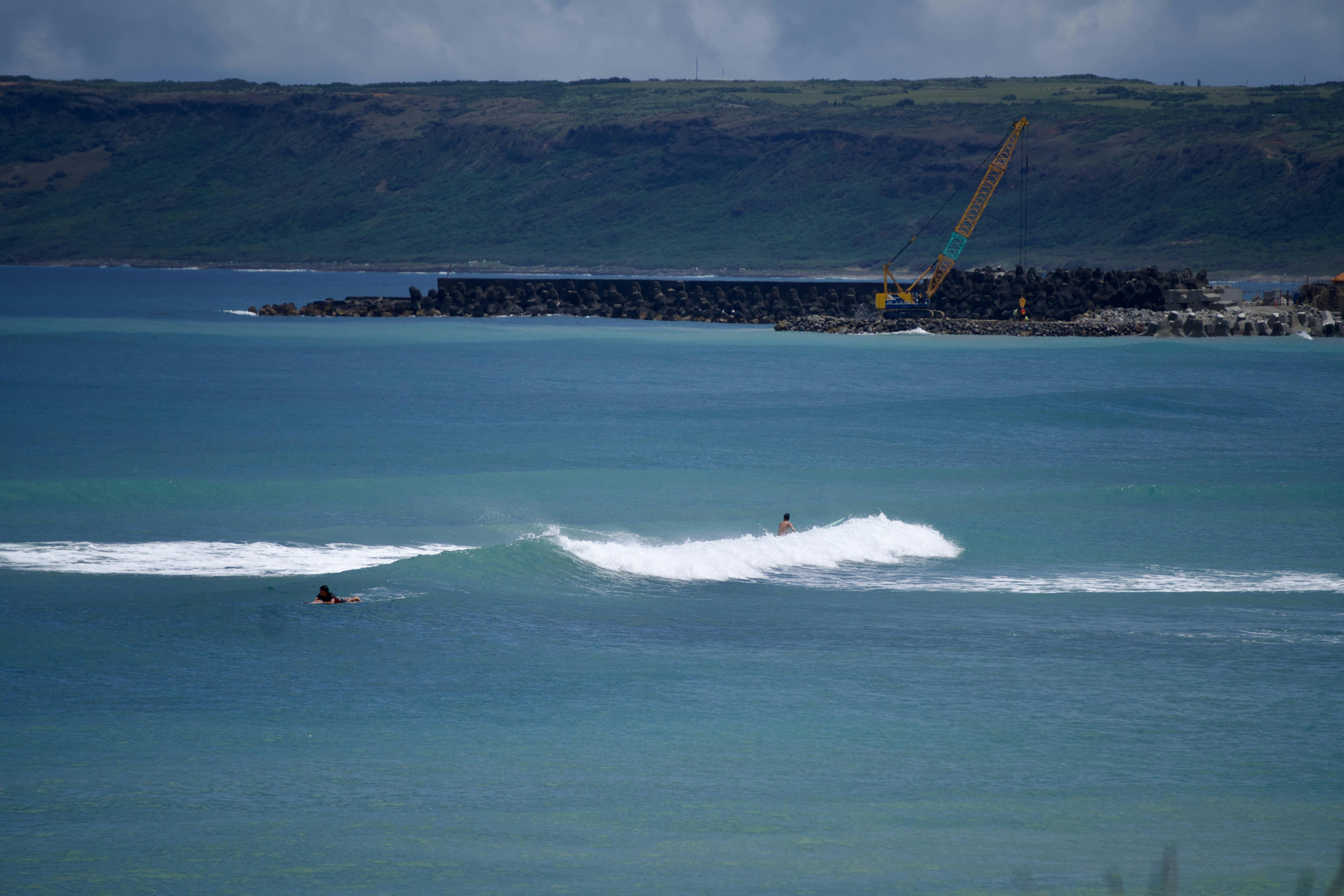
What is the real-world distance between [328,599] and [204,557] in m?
4.26

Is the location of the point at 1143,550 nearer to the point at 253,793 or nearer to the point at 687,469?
the point at 687,469

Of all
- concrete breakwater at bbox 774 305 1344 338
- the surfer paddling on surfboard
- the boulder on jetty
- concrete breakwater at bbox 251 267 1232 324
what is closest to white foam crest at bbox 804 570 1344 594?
the surfer paddling on surfboard

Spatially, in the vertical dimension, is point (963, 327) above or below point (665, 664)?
above

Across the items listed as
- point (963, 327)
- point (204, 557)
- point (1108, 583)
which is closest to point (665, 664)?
point (1108, 583)

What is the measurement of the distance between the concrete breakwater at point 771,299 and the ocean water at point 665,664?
157 ft

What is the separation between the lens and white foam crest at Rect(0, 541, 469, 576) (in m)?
19.0

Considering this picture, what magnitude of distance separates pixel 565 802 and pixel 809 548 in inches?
421

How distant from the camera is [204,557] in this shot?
2003cm

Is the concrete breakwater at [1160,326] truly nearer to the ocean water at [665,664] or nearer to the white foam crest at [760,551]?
the ocean water at [665,664]

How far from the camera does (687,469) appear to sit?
1219 inches

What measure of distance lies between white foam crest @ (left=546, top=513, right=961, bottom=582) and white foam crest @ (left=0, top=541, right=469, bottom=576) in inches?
84.7

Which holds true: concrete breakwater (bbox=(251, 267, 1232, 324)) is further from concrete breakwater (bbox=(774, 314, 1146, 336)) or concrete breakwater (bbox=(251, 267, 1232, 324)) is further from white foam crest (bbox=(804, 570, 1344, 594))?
white foam crest (bbox=(804, 570, 1344, 594))

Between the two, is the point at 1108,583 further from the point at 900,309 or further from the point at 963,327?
the point at 900,309

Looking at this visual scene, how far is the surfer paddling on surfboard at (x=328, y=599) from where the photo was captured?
16656mm
